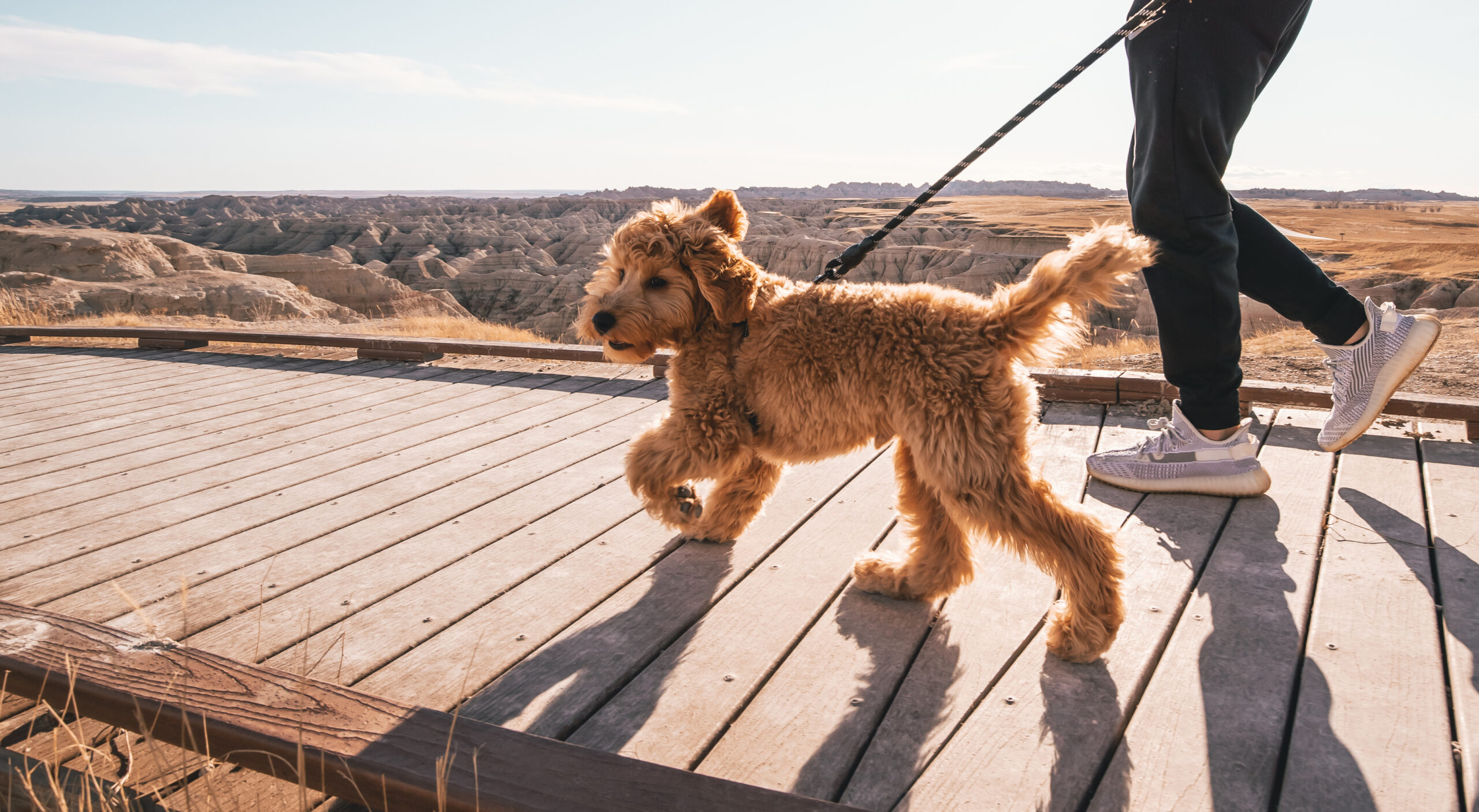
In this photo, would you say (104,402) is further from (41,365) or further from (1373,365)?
(1373,365)

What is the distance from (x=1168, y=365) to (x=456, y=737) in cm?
296

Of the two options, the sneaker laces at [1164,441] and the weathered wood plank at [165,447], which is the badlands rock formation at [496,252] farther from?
the sneaker laces at [1164,441]

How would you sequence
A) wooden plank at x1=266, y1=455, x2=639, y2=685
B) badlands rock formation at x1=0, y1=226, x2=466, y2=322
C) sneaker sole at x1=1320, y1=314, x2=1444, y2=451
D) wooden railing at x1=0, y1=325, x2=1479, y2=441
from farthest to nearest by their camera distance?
badlands rock formation at x1=0, y1=226, x2=466, y2=322 → wooden railing at x1=0, y1=325, x2=1479, y2=441 → sneaker sole at x1=1320, y1=314, x2=1444, y2=451 → wooden plank at x1=266, y1=455, x2=639, y2=685

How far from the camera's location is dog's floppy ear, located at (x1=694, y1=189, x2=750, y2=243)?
2900mm

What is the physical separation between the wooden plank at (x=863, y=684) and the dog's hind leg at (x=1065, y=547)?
154 mm

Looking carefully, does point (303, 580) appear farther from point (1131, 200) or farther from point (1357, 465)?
point (1357, 465)

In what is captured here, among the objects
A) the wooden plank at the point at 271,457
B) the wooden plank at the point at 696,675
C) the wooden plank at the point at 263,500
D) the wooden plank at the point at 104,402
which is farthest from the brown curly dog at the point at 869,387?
the wooden plank at the point at 104,402


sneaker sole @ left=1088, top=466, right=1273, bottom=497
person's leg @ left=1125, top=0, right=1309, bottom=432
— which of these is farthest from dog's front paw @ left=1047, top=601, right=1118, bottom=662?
person's leg @ left=1125, top=0, right=1309, bottom=432

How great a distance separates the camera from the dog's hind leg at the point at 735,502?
305 centimetres

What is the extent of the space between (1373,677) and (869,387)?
1.47 meters

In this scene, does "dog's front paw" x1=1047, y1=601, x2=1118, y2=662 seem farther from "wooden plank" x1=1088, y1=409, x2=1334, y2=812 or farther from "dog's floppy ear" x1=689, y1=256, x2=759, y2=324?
"dog's floppy ear" x1=689, y1=256, x2=759, y2=324

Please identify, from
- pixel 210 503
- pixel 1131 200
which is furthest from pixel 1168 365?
pixel 210 503

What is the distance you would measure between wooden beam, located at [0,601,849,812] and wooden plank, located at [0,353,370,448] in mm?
3604

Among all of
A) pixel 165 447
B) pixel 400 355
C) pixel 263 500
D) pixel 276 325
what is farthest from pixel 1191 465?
pixel 276 325
